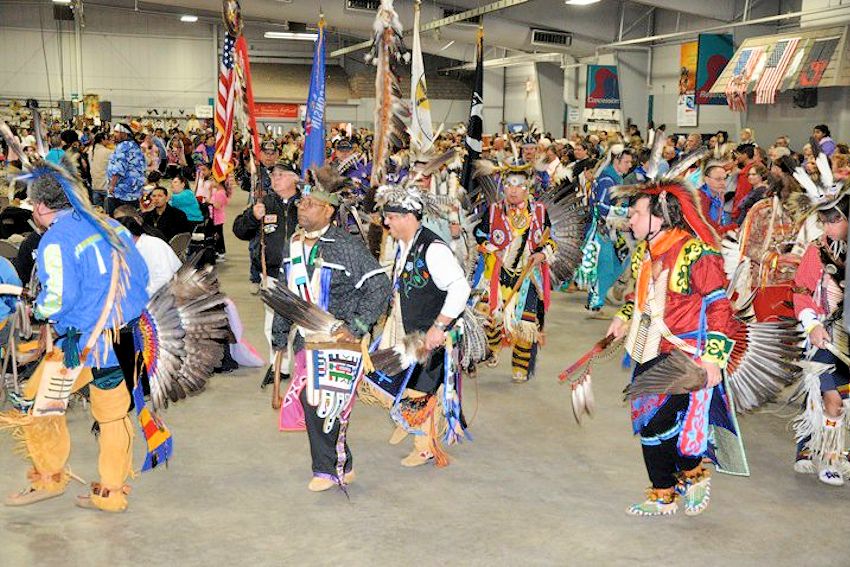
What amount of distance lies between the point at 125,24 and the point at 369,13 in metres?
13.8

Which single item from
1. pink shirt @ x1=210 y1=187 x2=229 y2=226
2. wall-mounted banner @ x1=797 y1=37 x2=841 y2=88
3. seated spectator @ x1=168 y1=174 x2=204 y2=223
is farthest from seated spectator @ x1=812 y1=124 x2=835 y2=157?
seated spectator @ x1=168 y1=174 x2=204 y2=223

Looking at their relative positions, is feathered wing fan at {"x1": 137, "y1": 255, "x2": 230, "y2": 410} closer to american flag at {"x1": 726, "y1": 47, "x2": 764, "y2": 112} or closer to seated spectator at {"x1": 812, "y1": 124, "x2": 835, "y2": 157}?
seated spectator at {"x1": 812, "y1": 124, "x2": 835, "y2": 157}

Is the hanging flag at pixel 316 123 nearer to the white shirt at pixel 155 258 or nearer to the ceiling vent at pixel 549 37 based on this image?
the white shirt at pixel 155 258

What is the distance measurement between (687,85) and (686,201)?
15640mm

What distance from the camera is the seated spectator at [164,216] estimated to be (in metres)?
7.22

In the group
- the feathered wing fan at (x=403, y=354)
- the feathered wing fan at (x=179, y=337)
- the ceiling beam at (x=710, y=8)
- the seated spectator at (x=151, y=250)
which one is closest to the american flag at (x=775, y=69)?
the ceiling beam at (x=710, y=8)

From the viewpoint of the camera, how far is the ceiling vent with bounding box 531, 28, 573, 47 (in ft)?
67.3

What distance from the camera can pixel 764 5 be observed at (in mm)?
15812

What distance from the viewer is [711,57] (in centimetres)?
1617

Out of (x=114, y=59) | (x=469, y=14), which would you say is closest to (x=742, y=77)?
Result: (x=469, y=14)

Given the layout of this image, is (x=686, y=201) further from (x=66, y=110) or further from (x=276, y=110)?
(x=276, y=110)

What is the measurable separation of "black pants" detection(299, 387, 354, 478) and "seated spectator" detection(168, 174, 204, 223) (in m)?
4.95

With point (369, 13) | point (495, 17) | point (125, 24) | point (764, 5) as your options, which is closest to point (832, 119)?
point (764, 5)

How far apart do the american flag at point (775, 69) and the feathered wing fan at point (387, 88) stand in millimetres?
10445
